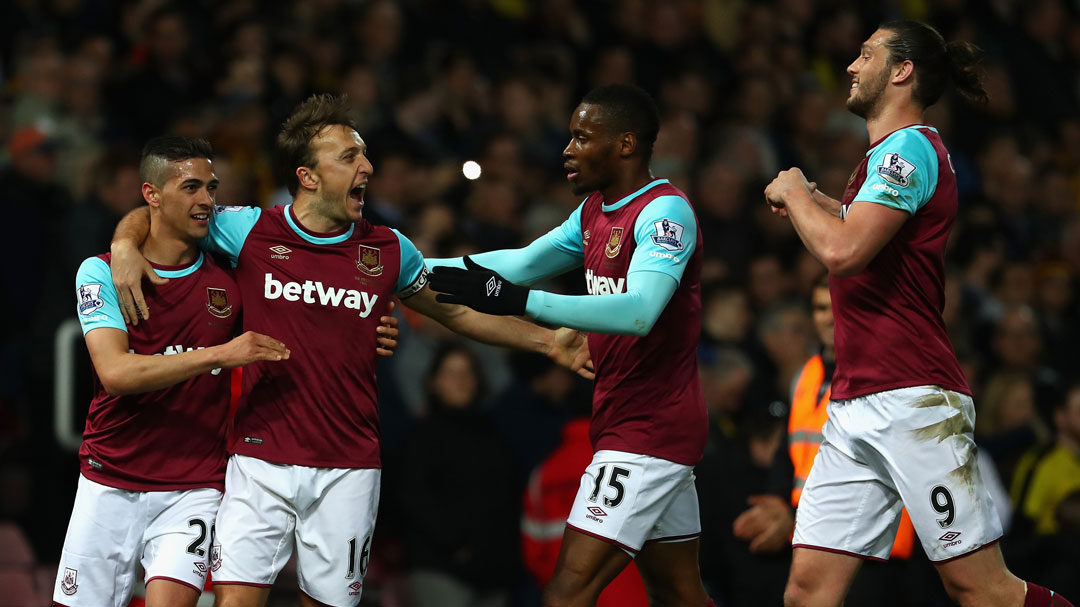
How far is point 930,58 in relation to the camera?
5086 millimetres

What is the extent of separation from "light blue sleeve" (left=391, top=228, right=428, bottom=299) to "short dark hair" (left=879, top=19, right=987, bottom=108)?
6.81 ft

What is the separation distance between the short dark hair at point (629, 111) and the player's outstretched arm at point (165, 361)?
64.6 inches

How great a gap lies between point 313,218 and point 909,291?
2370 mm

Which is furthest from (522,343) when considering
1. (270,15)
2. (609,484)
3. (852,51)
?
(852,51)

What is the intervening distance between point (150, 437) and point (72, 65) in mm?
4840

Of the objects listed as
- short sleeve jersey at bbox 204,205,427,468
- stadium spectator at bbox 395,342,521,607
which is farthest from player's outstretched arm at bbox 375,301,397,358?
stadium spectator at bbox 395,342,521,607

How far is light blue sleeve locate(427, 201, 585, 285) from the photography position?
5.96 metres

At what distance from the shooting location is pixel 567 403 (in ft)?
30.6

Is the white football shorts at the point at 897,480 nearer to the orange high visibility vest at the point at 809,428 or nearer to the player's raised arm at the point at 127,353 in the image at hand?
the orange high visibility vest at the point at 809,428

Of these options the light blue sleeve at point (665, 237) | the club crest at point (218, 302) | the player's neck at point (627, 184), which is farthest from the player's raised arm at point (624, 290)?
the club crest at point (218, 302)

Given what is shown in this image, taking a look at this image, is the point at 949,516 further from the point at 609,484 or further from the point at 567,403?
the point at 567,403

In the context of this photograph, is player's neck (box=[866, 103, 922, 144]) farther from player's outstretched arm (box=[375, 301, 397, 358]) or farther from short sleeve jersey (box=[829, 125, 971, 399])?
player's outstretched arm (box=[375, 301, 397, 358])

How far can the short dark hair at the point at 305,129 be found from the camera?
546 cm

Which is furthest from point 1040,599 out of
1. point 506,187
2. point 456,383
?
point 506,187
